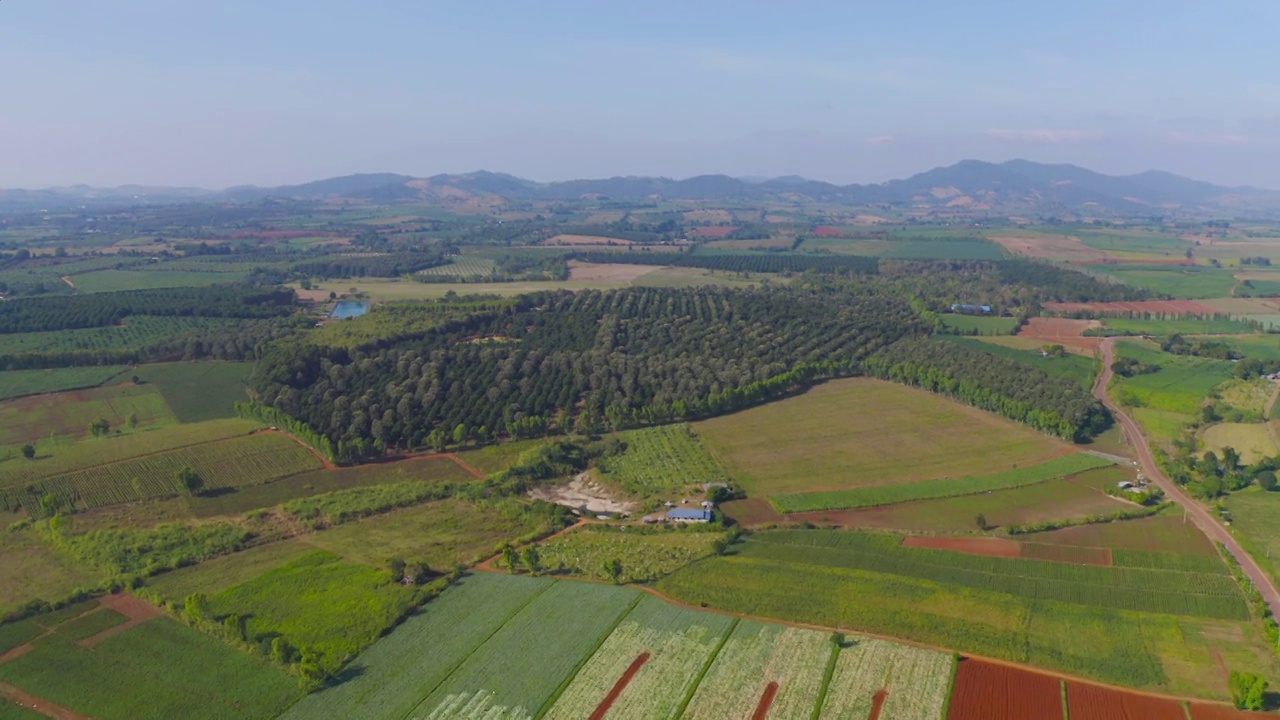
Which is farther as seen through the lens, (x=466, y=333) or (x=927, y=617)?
(x=466, y=333)

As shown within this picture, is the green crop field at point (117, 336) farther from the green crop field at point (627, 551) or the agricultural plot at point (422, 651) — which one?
the agricultural plot at point (422, 651)

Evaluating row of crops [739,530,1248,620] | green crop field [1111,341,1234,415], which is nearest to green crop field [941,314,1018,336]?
green crop field [1111,341,1234,415]

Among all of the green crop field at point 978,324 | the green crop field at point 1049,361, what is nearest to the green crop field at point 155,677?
the green crop field at point 1049,361

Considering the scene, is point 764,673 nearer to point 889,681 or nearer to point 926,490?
point 889,681

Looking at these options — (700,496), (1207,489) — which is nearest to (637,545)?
(700,496)

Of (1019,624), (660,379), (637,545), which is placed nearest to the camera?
(1019,624)

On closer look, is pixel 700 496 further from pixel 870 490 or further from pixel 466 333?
pixel 466 333

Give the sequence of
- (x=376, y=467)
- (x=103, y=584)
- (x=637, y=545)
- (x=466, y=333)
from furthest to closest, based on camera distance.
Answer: (x=466, y=333)
(x=376, y=467)
(x=637, y=545)
(x=103, y=584)
